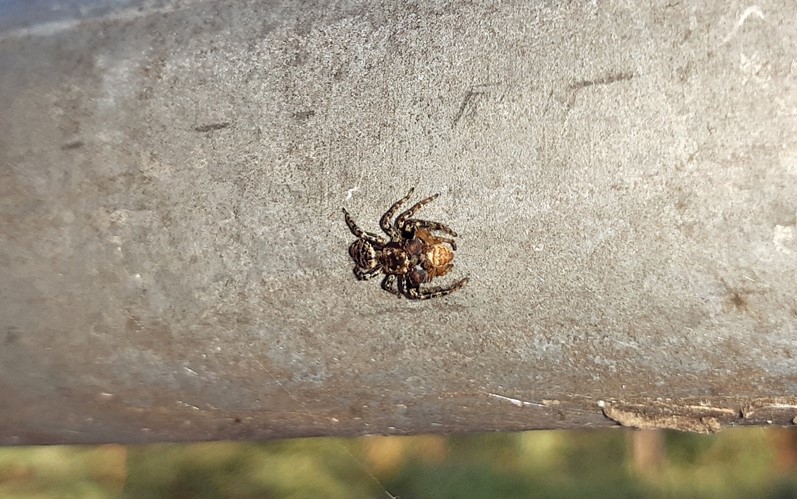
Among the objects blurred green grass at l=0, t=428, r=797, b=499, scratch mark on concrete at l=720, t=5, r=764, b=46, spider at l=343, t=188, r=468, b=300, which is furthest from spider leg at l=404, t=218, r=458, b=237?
blurred green grass at l=0, t=428, r=797, b=499

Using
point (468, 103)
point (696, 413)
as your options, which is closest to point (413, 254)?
point (468, 103)

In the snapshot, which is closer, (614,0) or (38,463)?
(614,0)

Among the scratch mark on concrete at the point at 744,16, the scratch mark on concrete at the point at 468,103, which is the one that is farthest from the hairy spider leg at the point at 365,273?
the scratch mark on concrete at the point at 744,16

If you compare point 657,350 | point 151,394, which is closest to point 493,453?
point 657,350

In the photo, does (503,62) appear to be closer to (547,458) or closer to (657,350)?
(657,350)

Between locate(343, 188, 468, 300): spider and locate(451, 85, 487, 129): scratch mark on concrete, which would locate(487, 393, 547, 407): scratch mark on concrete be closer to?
locate(343, 188, 468, 300): spider

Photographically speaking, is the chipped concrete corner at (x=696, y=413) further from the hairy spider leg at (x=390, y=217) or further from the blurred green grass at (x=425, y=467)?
the blurred green grass at (x=425, y=467)

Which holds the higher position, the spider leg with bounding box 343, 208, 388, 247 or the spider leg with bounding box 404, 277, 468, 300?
the spider leg with bounding box 343, 208, 388, 247
